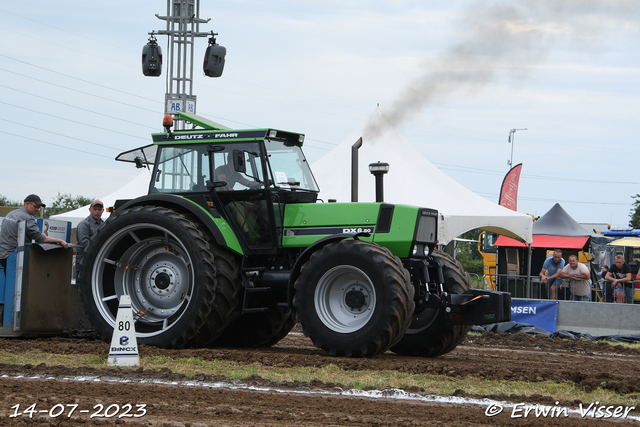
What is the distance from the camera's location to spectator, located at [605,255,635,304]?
15711mm

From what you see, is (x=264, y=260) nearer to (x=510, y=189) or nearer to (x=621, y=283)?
(x=621, y=283)

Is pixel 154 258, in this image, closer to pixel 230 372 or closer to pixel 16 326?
pixel 16 326

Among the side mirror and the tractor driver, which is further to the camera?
the tractor driver

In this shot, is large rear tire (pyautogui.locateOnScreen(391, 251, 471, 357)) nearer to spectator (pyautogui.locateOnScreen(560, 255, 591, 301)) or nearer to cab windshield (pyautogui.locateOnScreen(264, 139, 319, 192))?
cab windshield (pyautogui.locateOnScreen(264, 139, 319, 192))

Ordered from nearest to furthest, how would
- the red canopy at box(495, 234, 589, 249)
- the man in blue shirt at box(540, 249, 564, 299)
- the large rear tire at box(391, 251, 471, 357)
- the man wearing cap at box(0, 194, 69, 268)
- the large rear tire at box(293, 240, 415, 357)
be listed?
1. the large rear tire at box(293, 240, 415, 357)
2. the large rear tire at box(391, 251, 471, 357)
3. the man wearing cap at box(0, 194, 69, 268)
4. the man in blue shirt at box(540, 249, 564, 299)
5. the red canopy at box(495, 234, 589, 249)

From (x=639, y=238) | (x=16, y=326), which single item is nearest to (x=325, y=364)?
(x=16, y=326)

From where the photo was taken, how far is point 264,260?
8844 millimetres

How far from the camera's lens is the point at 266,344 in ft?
31.4

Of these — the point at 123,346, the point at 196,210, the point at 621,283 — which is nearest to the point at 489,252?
the point at 621,283

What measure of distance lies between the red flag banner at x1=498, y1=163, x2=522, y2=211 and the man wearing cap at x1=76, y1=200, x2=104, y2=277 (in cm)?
1753

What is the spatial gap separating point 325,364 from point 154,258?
2825 mm

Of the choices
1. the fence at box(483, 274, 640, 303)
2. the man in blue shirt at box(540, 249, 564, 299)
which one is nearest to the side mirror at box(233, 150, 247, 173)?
the man in blue shirt at box(540, 249, 564, 299)

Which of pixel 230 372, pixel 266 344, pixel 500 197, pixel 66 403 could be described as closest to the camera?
pixel 66 403

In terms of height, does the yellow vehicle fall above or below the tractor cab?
below
